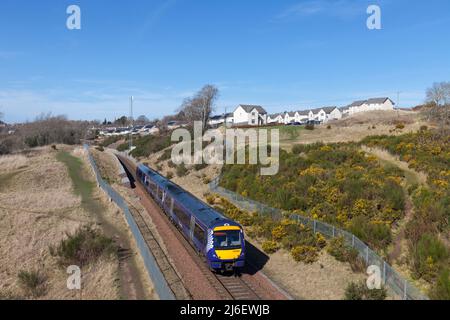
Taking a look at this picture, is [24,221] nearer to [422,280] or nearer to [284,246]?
[284,246]

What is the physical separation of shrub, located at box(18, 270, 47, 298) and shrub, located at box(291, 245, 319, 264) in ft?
43.2

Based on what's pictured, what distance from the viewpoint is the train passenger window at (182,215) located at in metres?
25.7

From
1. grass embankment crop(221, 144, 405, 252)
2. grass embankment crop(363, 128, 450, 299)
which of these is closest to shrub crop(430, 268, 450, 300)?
grass embankment crop(363, 128, 450, 299)

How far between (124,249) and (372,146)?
2855 cm

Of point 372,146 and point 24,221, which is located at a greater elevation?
point 372,146

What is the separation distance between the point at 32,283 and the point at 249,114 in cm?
11392

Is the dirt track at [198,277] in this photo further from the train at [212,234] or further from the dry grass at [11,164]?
the dry grass at [11,164]

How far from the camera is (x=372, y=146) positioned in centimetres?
4256

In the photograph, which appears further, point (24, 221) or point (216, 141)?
point (216, 141)

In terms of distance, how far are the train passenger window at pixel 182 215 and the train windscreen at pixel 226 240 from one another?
527cm
